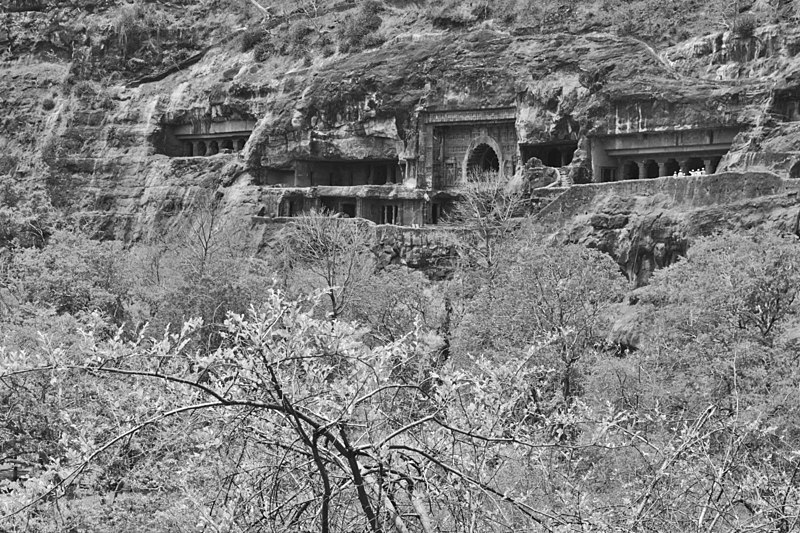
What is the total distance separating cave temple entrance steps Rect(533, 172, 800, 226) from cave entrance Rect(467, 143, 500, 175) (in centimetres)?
937

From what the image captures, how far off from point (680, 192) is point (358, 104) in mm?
17336

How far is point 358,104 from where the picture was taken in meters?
48.9

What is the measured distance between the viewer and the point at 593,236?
36.6 metres

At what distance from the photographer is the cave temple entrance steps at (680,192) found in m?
33.5

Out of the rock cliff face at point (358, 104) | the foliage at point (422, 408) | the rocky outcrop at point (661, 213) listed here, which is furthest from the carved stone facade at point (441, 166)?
the rocky outcrop at point (661, 213)

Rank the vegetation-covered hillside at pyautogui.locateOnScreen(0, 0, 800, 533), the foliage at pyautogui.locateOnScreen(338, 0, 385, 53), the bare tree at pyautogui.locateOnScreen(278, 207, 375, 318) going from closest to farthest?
the vegetation-covered hillside at pyautogui.locateOnScreen(0, 0, 800, 533), the bare tree at pyautogui.locateOnScreen(278, 207, 375, 318), the foliage at pyautogui.locateOnScreen(338, 0, 385, 53)

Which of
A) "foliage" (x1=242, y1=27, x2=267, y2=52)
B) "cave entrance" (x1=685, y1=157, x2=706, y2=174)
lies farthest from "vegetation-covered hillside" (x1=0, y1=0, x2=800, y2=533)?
"cave entrance" (x1=685, y1=157, x2=706, y2=174)

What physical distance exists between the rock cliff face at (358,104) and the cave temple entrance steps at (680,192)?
0.32 meters

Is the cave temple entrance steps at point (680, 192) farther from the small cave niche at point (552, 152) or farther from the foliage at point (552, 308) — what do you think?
the small cave niche at point (552, 152)

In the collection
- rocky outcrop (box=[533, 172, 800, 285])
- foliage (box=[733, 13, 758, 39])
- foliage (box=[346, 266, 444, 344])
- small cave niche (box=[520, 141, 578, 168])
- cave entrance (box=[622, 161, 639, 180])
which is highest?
foliage (box=[733, 13, 758, 39])

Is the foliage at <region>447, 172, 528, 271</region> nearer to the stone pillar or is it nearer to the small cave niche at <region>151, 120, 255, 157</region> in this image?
the stone pillar

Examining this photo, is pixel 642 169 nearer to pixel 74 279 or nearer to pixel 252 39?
pixel 74 279

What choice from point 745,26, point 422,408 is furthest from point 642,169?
point 422,408

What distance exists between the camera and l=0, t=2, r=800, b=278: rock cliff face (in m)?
37.7
